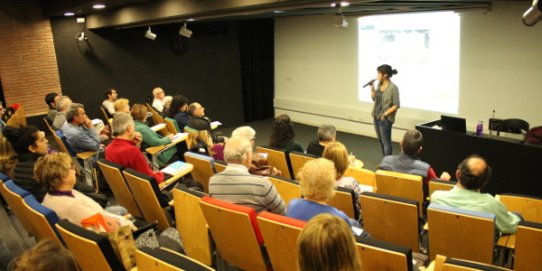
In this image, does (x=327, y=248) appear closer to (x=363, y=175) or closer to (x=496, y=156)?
(x=363, y=175)

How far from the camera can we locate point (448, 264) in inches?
76.4

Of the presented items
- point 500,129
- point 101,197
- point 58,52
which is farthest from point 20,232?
point 500,129

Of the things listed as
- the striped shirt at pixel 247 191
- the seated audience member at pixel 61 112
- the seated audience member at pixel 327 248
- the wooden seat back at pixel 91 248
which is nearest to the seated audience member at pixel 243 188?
the striped shirt at pixel 247 191

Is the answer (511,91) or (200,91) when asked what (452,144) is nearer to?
(511,91)

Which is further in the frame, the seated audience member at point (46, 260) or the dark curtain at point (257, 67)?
the dark curtain at point (257, 67)

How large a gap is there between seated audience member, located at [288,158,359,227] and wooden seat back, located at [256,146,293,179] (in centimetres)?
188

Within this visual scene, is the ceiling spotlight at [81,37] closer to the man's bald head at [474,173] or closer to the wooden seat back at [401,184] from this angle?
the wooden seat back at [401,184]

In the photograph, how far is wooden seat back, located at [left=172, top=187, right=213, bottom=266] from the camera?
3.05 metres

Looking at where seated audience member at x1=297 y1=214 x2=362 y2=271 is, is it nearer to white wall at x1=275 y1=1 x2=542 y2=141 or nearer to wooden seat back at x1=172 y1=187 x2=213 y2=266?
Answer: wooden seat back at x1=172 y1=187 x2=213 y2=266

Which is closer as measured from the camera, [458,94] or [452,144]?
[452,144]

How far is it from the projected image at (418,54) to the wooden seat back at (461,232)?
16.5 feet

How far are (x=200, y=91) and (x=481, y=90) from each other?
602 cm

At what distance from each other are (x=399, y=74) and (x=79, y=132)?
18.3 ft

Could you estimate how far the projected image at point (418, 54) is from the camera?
23.9 ft
